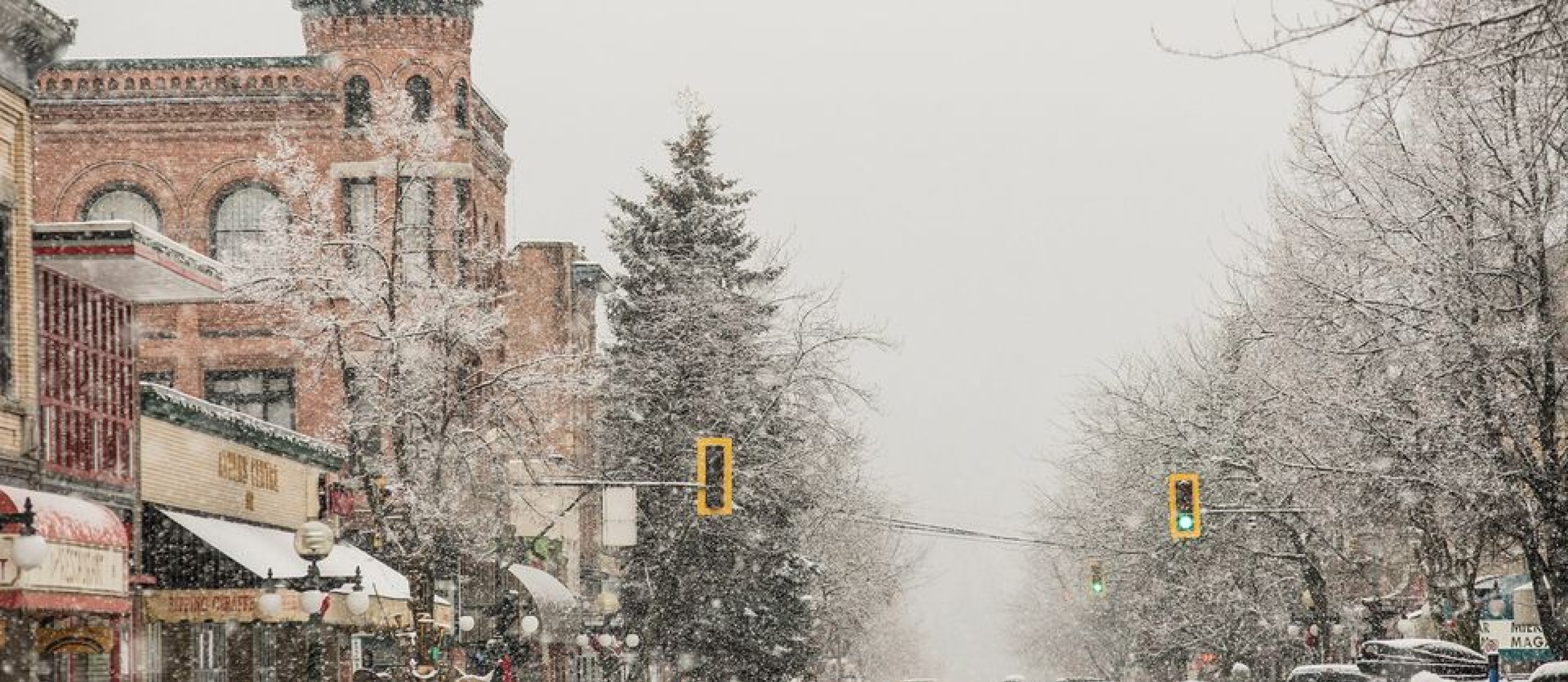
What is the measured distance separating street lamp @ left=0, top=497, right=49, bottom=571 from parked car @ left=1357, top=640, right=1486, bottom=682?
15.6 meters

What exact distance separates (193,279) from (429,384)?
25.0ft

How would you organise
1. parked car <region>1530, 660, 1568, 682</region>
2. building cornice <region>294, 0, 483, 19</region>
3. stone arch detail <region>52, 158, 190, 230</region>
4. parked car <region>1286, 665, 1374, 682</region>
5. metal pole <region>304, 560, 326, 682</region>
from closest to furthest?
parked car <region>1530, 660, 1568, 682</region>
metal pole <region>304, 560, 326, 682</region>
parked car <region>1286, 665, 1374, 682</region>
stone arch detail <region>52, 158, 190, 230</region>
building cornice <region>294, 0, 483, 19</region>

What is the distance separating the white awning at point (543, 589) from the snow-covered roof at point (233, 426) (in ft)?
34.1

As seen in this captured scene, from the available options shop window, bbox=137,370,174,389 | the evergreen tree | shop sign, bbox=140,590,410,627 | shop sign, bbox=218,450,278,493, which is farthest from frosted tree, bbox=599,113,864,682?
shop sign, bbox=140,590,410,627

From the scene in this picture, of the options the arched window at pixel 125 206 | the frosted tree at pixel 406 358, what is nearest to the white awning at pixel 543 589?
the frosted tree at pixel 406 358

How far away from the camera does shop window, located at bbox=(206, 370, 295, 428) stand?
4431 cm

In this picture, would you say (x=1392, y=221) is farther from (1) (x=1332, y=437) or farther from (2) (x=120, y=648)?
(2) (x=120, y=648)

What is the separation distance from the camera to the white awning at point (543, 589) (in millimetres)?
47906

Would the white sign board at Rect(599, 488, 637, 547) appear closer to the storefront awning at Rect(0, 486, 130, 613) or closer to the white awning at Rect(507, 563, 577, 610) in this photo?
the white awning at Rect(507, 563, 577, 610)

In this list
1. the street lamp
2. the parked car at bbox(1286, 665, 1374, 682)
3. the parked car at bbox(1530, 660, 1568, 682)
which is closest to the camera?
the parked car at bbox(1530, 660, 1568, 682)

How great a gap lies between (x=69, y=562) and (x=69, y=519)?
1.50 feet

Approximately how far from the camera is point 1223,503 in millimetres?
50094

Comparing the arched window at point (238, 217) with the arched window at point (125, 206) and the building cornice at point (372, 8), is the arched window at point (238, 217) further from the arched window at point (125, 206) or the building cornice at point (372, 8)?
the building cornice at point (372, 8)

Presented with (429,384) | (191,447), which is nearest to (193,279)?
(191,447)
